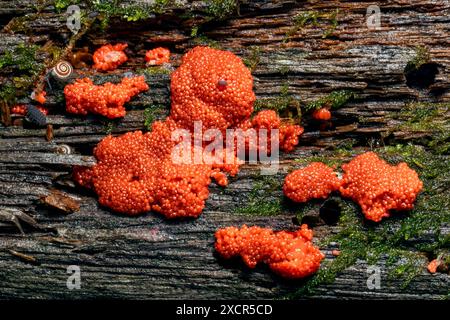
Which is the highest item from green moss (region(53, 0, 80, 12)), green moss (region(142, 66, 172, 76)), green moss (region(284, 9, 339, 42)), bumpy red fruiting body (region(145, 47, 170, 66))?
green moss (region(53, 0, 80, 12))

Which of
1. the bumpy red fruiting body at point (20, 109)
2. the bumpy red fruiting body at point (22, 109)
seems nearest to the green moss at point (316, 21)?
the bumpy red fruiting body at point (22, 109)

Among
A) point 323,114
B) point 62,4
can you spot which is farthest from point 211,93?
point 62,4

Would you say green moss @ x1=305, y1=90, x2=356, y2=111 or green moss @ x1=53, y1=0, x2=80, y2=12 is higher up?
green moss @ x1=53, y1=0, x2=80, y2=12

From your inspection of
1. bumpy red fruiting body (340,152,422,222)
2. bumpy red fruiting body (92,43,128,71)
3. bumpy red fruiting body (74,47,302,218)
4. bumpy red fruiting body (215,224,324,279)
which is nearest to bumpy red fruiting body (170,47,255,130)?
bumpy red fruiting body (74,47,302,218)

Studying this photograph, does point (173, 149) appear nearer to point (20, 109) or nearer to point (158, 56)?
point (158, 56)

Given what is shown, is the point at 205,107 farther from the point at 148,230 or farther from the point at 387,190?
the point at 387,190

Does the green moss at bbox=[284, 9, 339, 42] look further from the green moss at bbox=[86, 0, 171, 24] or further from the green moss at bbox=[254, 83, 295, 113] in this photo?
the green moss at bbox=[86, 0, 171, 24]

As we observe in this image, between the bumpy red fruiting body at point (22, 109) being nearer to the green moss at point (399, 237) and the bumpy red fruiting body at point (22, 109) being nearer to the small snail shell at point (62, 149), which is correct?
the small snail shell at point (62, 149)
